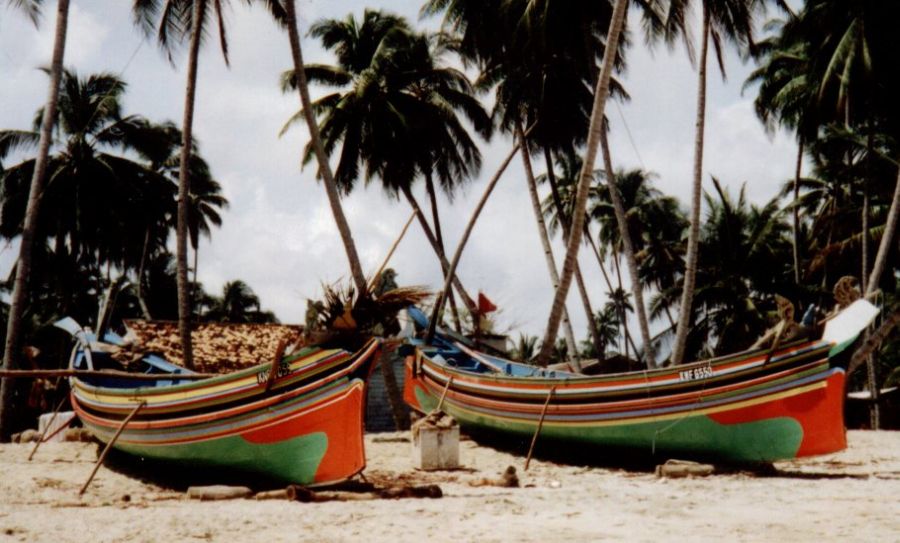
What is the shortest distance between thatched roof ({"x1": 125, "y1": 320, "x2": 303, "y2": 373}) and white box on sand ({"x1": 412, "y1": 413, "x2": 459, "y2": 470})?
8048 mm

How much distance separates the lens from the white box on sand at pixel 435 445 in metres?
11.8

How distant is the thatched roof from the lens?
2008 centimetres

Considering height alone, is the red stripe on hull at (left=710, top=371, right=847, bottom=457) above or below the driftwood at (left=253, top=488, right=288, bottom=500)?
above

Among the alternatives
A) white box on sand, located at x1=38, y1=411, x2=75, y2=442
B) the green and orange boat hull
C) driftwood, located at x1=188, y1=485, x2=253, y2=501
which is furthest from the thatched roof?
driftwood, located at x1=188, y1=485, x2=253, y2=501

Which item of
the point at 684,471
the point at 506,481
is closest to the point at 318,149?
the point at 506,481

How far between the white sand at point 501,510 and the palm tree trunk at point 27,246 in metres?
A: 4.91

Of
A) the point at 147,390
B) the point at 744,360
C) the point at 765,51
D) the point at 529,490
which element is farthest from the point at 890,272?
the point at 147,390

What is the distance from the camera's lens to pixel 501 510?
8.04 metres

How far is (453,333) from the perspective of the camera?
56.4 feet

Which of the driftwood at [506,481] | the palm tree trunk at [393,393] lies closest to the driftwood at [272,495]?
the driftwood at [506,481]

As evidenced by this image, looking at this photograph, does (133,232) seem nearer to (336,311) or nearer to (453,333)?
(453,333)

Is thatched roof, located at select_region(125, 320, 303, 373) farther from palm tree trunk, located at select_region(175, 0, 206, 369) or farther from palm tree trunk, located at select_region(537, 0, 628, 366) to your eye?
palm tree trunk, located at select_region(537, 0, 628, 366)

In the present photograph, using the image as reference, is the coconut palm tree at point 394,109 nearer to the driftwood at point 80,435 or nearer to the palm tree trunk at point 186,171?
the palm tree trunk at point 186,171

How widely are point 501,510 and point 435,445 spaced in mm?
3905
